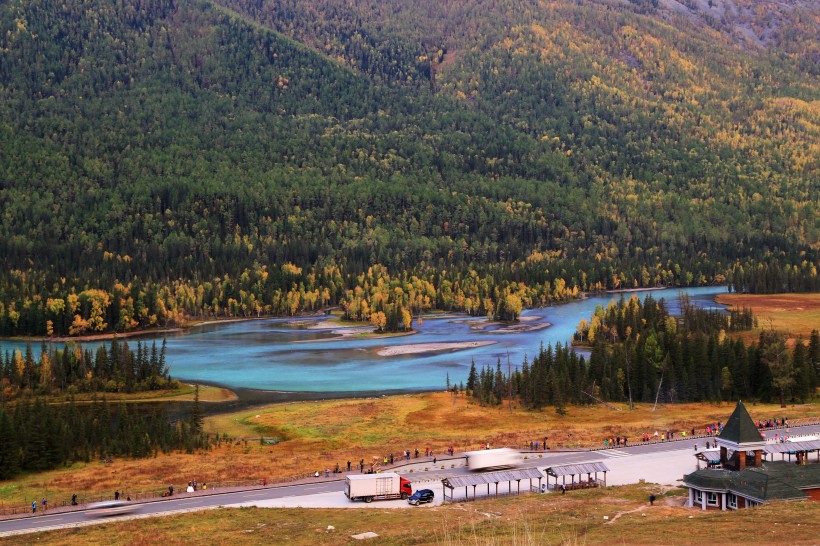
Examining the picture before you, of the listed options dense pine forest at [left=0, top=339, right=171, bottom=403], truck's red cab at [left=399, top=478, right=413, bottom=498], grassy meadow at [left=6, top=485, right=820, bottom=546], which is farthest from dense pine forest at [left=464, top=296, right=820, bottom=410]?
grassy meadow at [left=6, top=485, right=820, bottom=546]

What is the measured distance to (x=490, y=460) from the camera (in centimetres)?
9388

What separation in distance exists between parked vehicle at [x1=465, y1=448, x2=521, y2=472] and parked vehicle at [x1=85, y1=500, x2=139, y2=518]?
29402 millimetres

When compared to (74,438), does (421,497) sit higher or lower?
lower

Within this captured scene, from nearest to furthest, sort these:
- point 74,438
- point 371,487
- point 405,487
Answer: point 371,487
point 405,487
point 74,438

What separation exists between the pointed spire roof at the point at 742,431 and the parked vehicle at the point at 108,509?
47.5 metres

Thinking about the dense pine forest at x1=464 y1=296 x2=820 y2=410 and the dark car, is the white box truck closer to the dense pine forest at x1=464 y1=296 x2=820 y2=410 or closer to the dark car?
the dark car

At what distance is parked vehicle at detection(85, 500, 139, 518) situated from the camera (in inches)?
3223

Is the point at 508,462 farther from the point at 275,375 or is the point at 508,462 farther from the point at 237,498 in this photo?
the point at 275,375

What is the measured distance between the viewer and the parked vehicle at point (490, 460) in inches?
3688

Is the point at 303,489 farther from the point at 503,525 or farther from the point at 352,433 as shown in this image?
the point at 352,433

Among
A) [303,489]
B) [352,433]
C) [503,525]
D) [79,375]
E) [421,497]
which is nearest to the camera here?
[503,525]

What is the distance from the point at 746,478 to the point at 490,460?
2364 cm

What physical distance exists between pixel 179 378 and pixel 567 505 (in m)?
104

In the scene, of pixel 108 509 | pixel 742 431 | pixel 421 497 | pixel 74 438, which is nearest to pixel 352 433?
pixel 74 438
